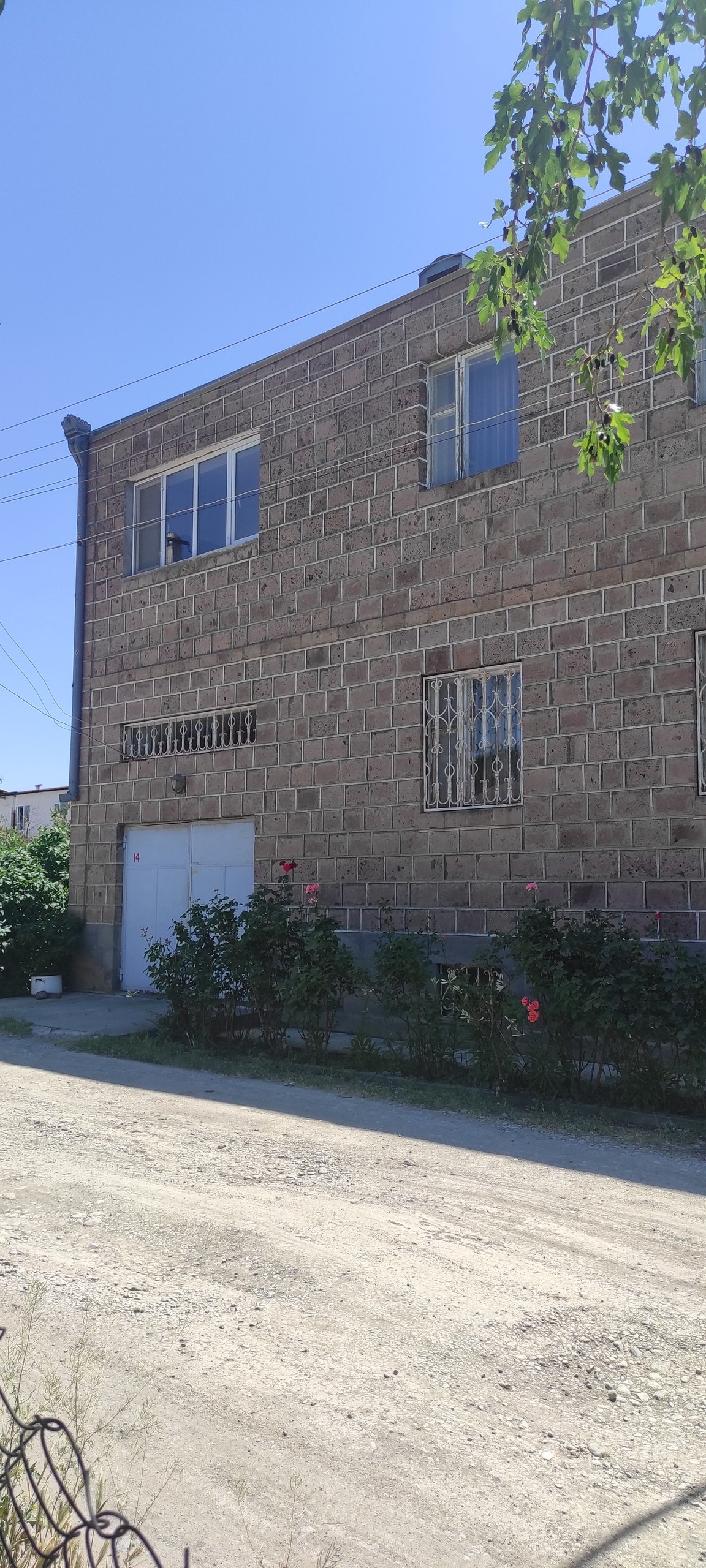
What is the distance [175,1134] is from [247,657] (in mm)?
7173

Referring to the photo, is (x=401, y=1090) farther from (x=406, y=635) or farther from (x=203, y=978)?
(x=406, y=635)

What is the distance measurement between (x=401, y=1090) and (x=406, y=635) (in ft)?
15.6

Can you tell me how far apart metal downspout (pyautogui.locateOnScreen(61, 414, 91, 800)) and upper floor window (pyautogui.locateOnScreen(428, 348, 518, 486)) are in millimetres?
6157

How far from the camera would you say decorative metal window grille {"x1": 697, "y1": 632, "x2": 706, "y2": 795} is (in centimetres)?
943

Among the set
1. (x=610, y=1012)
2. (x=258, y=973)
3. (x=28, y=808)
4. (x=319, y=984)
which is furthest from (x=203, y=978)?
(x=28, y=808)

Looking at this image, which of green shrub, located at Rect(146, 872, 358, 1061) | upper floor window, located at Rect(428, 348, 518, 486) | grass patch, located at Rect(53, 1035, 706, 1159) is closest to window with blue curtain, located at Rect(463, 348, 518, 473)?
upper floor window, located at Rect(428, 348, 518, 486)

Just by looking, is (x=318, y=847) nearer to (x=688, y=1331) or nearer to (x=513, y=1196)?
(x=513, y=1196)

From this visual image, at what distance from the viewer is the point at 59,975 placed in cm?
1559

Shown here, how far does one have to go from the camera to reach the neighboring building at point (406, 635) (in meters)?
9.91

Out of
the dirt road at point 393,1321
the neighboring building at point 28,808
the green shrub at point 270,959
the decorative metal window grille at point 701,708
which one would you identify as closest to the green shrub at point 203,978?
the green shrub at point 270,959

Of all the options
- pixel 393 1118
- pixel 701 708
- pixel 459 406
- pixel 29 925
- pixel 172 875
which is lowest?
pixel 393 1118

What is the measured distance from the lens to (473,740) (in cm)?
1139

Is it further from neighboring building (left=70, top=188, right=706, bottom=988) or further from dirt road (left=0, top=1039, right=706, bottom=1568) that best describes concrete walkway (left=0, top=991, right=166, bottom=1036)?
dirt road (left=0, top=1039, right=706, bottom=1568)

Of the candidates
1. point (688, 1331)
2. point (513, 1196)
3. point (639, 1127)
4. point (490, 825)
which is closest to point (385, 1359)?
point (688, 1331)
